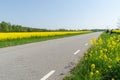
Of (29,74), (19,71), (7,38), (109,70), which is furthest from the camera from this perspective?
(7,38)

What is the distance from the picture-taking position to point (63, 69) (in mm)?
8453

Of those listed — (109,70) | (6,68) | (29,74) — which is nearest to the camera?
(109,70)

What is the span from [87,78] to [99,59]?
2.28m

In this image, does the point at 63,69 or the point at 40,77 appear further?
the point at 63,69

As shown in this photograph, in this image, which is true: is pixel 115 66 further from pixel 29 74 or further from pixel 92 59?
pixel 29 74

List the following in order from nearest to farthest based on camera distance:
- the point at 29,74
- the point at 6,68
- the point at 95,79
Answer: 1. the point at 95,79
2. the point at 29,74
3. the point at 6,68

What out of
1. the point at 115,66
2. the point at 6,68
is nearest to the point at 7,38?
the point at 6,68

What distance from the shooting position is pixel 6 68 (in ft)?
27.7

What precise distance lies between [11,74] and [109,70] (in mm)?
2915

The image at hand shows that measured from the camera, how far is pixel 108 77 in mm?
6508

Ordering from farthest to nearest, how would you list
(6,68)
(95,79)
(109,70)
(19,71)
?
1. (6,68)
2. (19,71)
3. (109,70)
4. (95,79)

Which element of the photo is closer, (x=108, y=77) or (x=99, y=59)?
(x=108, y=77)

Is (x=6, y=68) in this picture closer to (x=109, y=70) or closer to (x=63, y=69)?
(x=63, y=69)

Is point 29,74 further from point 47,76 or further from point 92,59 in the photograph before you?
point 92,59
